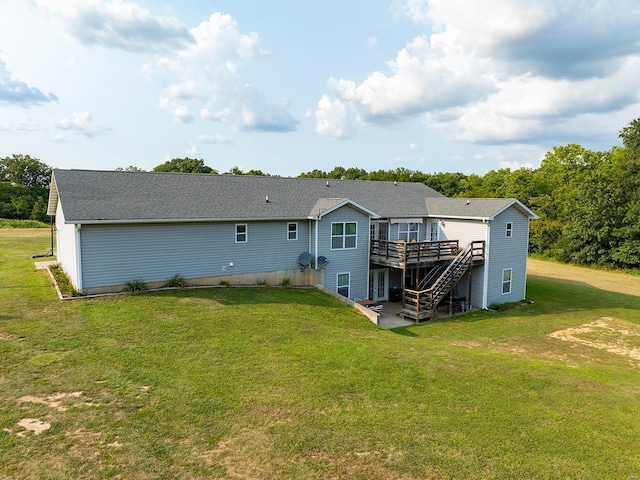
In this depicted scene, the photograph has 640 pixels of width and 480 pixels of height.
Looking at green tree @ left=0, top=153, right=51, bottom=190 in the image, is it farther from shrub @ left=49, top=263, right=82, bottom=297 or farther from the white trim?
the white trim

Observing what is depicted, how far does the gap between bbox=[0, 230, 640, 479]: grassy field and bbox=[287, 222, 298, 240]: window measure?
208 inches

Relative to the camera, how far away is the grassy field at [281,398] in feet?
22.1

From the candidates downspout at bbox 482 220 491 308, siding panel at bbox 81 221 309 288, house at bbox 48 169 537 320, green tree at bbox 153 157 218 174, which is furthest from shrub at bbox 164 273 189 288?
green tree at bbox 153 157 218 174

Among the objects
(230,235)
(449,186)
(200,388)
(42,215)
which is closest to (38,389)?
(200,388)

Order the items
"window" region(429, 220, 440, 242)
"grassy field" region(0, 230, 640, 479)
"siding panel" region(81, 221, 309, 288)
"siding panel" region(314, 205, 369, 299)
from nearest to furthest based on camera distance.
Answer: "grassy field" region(0, 230, 640, 479), "siding panel" region(81, 221, 309, 288), "siding panel" region(314, 205, 369, 299), "window" region(429, 220, 440, 242)

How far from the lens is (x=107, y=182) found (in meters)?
18.7

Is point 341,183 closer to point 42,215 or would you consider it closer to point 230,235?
point 230,235

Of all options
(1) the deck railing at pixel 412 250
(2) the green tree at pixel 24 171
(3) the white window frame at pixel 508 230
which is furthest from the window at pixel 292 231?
(2) the green tree at pixel 24 171

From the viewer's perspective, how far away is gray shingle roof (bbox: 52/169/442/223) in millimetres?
16752

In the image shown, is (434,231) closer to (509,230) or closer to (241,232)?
(509,230)

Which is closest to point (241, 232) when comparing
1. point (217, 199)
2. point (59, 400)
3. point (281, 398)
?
point (217, 199)

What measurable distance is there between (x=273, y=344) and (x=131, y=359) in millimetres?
3741

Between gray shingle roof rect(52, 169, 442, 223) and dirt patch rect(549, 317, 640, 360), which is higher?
gray shingle roof rect(52, 169, 442, 223)

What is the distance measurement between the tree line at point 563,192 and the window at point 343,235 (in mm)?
31663
